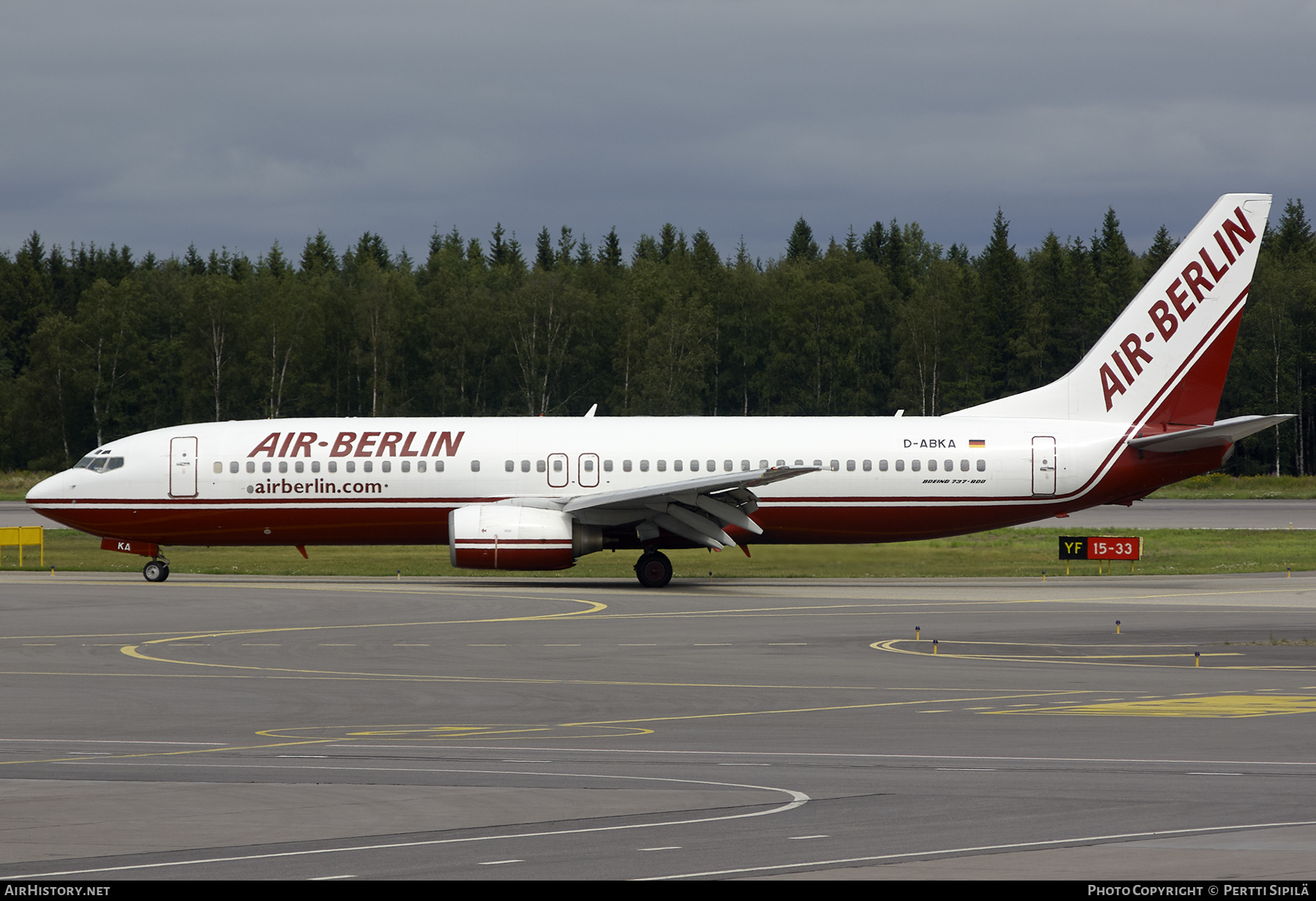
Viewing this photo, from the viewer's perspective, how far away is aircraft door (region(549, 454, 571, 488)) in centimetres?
4119

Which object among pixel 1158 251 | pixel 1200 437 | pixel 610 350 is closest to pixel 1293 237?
pixel 1158 251

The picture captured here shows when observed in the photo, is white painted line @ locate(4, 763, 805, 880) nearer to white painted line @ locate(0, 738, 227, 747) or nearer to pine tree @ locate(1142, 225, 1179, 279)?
white painted line @ locate(0, 738, 227, 747)

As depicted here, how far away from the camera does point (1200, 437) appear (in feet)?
135

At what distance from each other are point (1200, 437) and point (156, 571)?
1126 inches

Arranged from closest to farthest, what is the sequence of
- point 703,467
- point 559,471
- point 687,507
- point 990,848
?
1. point 990,848
2. point 687,507
3. point 559,471
4. point 703,467

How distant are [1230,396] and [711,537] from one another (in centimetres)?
8005

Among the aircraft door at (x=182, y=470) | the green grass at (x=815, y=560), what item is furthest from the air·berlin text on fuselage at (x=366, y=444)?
the green grass at (x=815, y=560)

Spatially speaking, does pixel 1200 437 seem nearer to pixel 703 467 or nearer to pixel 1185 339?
pixel 1185 339

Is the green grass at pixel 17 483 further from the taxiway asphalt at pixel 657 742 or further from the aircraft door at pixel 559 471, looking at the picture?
the taxiway asphalt at pixel 657 742

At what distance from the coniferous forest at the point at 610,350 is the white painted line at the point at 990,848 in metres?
94.4

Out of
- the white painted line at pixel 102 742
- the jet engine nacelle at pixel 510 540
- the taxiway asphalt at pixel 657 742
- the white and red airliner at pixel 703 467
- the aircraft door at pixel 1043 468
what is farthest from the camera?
the aircraft door at pixel 1043 468

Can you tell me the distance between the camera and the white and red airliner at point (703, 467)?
41000mm

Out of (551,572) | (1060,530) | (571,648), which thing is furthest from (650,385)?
(571,648)

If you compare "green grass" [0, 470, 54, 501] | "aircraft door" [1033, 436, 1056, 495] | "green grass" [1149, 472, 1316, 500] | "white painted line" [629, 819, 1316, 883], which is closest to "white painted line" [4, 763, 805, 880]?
"white painted line" [629, 819, 1316, 883]
